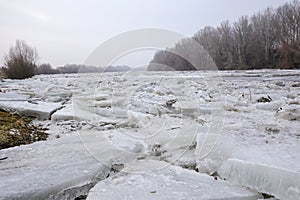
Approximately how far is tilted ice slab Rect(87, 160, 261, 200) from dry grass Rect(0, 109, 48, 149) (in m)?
0.95

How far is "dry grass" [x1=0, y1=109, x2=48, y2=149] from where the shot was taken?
5.97 feet

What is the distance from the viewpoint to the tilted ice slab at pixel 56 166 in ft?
3.70

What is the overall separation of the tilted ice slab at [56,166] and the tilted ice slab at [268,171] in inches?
25.0

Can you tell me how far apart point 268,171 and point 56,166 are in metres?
1.07

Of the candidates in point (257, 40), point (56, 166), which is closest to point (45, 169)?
point (56, 166)

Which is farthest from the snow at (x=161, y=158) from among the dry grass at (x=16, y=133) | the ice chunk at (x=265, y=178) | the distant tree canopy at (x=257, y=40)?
the distant tree canopy at (x=257, y=40)

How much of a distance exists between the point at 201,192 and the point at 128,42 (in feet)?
5.97

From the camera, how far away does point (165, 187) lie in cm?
117

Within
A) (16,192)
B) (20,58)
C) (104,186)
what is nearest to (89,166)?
(104,186)

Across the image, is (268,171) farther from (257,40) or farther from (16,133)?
(257,40)

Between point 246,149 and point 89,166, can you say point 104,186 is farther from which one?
point 246,149

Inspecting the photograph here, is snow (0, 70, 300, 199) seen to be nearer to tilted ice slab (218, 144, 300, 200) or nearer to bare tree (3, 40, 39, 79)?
tilted ice slab (218, 144, 300, 200)

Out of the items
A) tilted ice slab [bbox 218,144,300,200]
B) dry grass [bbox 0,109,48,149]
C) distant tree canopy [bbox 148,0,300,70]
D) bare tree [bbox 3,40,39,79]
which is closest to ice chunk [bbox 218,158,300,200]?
tilted ice slab [bbox 218,144,300,200]

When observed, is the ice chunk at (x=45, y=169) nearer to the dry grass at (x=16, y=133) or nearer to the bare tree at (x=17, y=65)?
the dry grass at (x=16, y=133)
